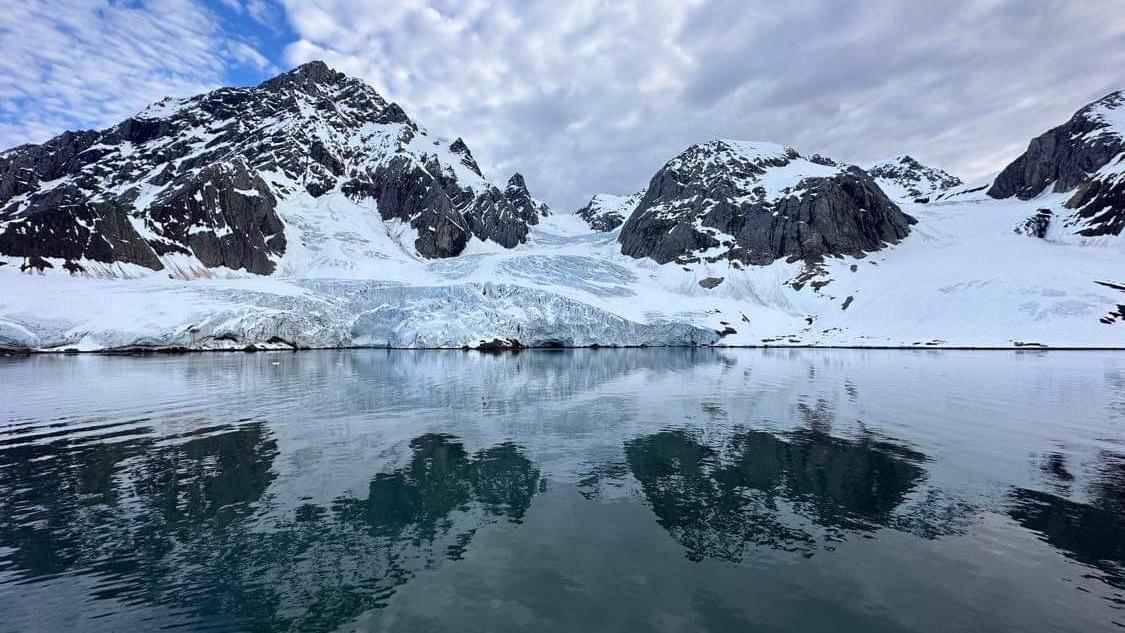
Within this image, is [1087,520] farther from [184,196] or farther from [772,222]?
[184,196]

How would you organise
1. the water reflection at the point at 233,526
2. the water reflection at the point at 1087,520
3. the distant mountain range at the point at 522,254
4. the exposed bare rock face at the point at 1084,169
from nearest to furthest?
the water reflection at the point at 233,526, the water reflection at the point at 1087,520, the distant mountain range at the point at 522,254, the exposed bare rock face at the point at 1084,169

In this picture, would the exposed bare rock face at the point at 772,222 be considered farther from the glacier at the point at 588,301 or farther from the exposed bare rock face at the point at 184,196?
the exposed bare rock face at the point at 184,196

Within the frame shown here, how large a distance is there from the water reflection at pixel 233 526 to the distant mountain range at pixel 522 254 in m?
75.4

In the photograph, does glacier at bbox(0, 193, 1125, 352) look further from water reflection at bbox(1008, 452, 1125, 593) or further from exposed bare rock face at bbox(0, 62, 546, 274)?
water reflection at bbox(1008, 452, 1125, 593)

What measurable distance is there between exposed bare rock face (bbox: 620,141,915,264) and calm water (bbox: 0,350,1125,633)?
130207mm

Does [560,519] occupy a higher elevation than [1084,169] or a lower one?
lower

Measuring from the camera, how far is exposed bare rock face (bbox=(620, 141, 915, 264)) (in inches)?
6063

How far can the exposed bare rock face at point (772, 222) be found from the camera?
154000mm

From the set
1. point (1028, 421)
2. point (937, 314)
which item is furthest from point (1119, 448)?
point (937, 314)

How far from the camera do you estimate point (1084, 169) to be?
158 meters

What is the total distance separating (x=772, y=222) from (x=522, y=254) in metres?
77.3

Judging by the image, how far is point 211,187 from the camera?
138 m

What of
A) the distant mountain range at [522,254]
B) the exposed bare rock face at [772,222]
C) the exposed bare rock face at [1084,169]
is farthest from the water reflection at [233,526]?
the exposed bare rock face at [1084,169]

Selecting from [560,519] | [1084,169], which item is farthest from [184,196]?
[1084,169]
